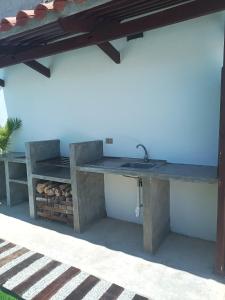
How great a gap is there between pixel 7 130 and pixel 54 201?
2.30m

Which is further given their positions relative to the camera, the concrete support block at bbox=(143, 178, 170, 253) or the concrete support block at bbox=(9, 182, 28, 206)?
the concrete support block at bbox=(9, 182, 28, 206)

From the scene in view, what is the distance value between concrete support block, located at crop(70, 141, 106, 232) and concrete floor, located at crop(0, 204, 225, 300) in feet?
0.65

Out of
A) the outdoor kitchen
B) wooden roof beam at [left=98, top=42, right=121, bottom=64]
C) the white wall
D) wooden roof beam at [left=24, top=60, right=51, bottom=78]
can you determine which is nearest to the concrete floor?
the outdoor kitchen

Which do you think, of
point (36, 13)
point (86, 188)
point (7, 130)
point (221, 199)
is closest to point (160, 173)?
point (221, 199)

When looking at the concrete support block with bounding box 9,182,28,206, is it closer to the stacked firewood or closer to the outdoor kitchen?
the outdoor kitchen

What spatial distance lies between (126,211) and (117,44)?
305 centimetres

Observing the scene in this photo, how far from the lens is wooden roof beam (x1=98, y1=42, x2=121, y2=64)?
4168 millimetres

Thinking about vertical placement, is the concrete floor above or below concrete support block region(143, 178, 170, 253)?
below

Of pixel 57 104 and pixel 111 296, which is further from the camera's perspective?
pixel 57 104

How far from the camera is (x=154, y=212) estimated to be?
3650 mm

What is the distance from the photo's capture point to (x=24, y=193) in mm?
6145

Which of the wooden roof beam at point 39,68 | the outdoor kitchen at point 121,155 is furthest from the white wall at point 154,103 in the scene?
the wooden roof beam at point 39,68

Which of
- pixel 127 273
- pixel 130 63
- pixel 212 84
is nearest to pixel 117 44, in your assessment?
pixel 130 63

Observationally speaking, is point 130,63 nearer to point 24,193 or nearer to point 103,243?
point 103,243
